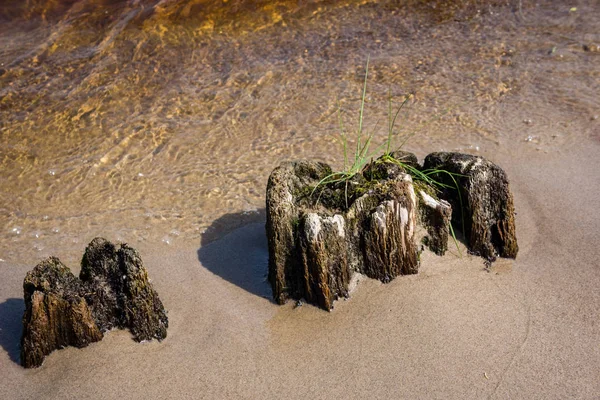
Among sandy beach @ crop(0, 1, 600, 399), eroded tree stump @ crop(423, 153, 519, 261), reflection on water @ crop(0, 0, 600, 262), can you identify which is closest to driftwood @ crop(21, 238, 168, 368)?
sandy beach @ crop(0, 1, 600, 399)

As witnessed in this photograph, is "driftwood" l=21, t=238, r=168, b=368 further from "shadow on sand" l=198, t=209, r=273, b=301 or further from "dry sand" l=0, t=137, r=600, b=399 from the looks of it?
"shadow on sand" l=198, t=209, r=273, b=301

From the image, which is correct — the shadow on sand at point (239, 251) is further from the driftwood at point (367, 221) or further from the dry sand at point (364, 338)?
the driftwood at point (367, 221)

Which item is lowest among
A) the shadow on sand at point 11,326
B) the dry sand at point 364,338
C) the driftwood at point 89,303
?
the dry sand at point 364,338

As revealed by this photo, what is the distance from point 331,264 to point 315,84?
158 inches

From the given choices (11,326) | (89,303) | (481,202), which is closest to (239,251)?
(89,303)

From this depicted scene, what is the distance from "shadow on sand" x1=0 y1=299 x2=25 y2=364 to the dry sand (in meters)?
0.01

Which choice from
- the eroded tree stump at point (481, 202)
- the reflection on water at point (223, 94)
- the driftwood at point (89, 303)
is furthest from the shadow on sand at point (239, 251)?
A: the eroded tree stump at point (481, 202)

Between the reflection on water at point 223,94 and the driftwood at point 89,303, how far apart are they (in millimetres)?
1132

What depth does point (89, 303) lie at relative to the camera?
3662 millimetres

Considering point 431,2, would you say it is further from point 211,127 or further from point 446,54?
point 211,127

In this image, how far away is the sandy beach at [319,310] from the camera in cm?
344

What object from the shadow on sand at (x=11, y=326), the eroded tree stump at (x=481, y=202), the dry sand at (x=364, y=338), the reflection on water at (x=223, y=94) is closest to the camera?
the dry sand at (x=364, y=338)

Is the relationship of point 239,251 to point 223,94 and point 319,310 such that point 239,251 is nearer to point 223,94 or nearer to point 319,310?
point 319,310

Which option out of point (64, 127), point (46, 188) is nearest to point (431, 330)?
point (46, 188)
